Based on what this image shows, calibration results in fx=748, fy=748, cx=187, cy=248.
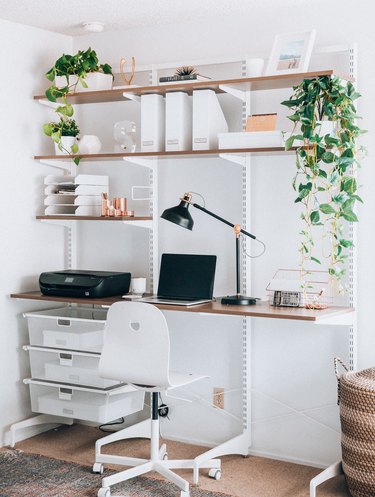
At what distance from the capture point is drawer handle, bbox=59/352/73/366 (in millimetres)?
4023

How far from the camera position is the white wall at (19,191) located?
13.4ft

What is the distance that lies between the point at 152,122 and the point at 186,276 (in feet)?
2.69

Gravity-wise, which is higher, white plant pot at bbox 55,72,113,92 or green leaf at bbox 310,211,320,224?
white plant pot at bbox 55,72,113,92

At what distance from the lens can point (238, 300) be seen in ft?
11.9

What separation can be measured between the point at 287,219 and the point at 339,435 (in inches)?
43.5

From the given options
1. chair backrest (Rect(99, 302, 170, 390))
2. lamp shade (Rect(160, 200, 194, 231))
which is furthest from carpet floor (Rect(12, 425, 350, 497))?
lamp shade (Rect(160, 200, 194, 231))

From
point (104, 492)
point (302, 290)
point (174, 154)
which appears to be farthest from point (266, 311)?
point (104, 492)

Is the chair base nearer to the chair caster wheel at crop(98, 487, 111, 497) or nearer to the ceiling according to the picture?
the chair caster wheel at crop(98, 487, 111, 497)

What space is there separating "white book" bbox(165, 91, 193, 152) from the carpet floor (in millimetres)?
1604

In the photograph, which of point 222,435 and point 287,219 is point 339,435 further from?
point 287,219

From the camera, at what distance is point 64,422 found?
4.33 meters

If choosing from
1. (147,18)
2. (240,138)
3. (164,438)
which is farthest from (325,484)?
(147,18)

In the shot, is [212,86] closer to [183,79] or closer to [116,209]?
[183,79]

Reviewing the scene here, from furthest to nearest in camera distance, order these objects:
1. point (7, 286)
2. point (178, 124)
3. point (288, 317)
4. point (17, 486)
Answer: point (7, 286)
point (178, 124)
point (17, 486)
point (288, 317)
